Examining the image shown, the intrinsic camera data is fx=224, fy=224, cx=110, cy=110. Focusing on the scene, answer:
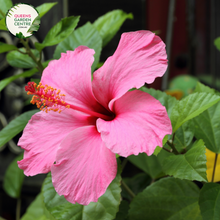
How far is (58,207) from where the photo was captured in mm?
356

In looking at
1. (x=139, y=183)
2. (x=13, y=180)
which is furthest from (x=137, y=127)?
(x=13, y=180)

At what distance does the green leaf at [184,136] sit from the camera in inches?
15.1

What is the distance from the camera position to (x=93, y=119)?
1.16 ft

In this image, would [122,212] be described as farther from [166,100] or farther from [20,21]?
[20,21]

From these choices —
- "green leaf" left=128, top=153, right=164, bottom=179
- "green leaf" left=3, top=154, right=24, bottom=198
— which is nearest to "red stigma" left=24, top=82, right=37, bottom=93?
"green leaf" left=128, top=153, right=164, bottom=179

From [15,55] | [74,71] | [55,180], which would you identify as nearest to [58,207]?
[55,180]

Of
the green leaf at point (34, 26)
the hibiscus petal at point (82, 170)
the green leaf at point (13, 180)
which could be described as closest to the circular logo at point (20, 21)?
the green leaf at point (34, 26)

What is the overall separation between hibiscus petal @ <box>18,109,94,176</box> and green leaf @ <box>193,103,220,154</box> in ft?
0.61

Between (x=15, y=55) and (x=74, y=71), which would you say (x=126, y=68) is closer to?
(x=74, y=71)

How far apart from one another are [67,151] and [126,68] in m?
0.13

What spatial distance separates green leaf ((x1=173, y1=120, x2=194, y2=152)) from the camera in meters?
0.38

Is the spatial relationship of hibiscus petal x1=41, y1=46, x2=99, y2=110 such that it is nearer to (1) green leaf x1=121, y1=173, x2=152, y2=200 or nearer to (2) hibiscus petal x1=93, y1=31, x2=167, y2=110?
(2) hibiscus petal x1=93, y1=31, x2=167, y2=110

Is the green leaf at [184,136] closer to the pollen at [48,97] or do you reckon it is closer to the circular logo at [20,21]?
the pollen at [48,97]

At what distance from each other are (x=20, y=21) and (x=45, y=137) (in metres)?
0.21
